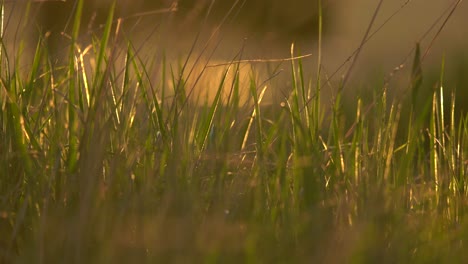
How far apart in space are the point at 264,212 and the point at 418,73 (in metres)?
0.48

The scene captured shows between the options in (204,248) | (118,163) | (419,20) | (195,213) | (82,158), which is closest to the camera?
(204,248)

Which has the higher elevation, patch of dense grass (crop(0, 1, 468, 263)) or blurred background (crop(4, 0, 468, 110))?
blurred background (crop(4, 0, 468, 110))

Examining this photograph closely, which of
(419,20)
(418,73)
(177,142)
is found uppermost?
(419,20)

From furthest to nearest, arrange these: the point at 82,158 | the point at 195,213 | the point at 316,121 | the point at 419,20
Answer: the point at 419,20 → the point at 316,121 → the point at 82,158 → the point at 195,213

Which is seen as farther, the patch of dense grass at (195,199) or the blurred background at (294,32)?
the blurred background at (294,32)

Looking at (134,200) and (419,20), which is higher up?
(419,20)

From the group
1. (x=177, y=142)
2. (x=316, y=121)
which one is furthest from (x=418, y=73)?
(x=177, y=142)

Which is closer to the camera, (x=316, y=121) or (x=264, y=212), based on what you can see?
(x=264, y=212)

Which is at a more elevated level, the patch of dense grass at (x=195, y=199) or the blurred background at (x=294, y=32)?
the blurred background at (x=294, y=32)

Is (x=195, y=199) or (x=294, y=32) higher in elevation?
(x=294, y=32)

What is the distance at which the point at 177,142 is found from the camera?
149 centimetres

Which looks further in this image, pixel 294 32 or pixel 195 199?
pixel 294 32

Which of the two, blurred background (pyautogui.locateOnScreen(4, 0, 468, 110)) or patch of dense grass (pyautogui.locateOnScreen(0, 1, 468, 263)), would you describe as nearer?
patch of dense grass (pyautogui.locateOnScreen(0, 1, 468, 263))

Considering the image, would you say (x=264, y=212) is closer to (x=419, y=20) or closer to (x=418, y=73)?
(x=418, y=73)
